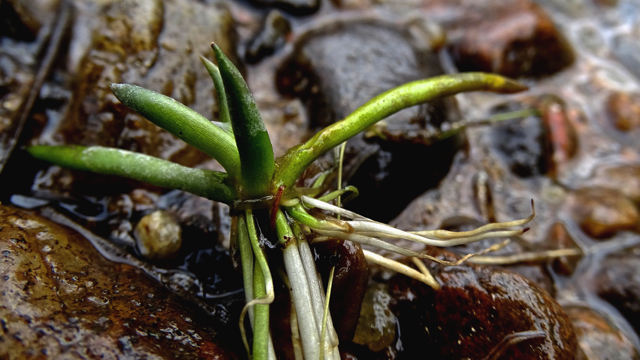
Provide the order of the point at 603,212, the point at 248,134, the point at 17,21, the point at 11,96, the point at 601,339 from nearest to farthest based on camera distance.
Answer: the point at 248,134 < the point at 601,339 < the point at 11,96 < the point at 17,21 < the point at 603,212

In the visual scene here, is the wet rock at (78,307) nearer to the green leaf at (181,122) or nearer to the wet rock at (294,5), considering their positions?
the green leaf at (181,122)

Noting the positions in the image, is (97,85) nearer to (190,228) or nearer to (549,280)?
(190,228)

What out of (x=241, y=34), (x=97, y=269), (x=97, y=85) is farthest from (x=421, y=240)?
(x=241, y=34)

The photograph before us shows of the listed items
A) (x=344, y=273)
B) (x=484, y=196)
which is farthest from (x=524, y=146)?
(x=344, y=273)

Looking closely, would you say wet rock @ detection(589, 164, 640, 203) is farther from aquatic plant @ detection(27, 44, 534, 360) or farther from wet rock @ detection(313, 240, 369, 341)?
wet rock @ detection(313, 240, 369, 341)

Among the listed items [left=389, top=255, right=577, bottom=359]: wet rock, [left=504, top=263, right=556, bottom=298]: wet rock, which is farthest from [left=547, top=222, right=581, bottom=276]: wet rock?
[left=389, top=255, right=577, bottom=359]: wet rock

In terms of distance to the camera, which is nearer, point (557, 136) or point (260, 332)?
point (260, 332)

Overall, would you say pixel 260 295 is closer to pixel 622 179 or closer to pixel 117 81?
pixel 117 81
